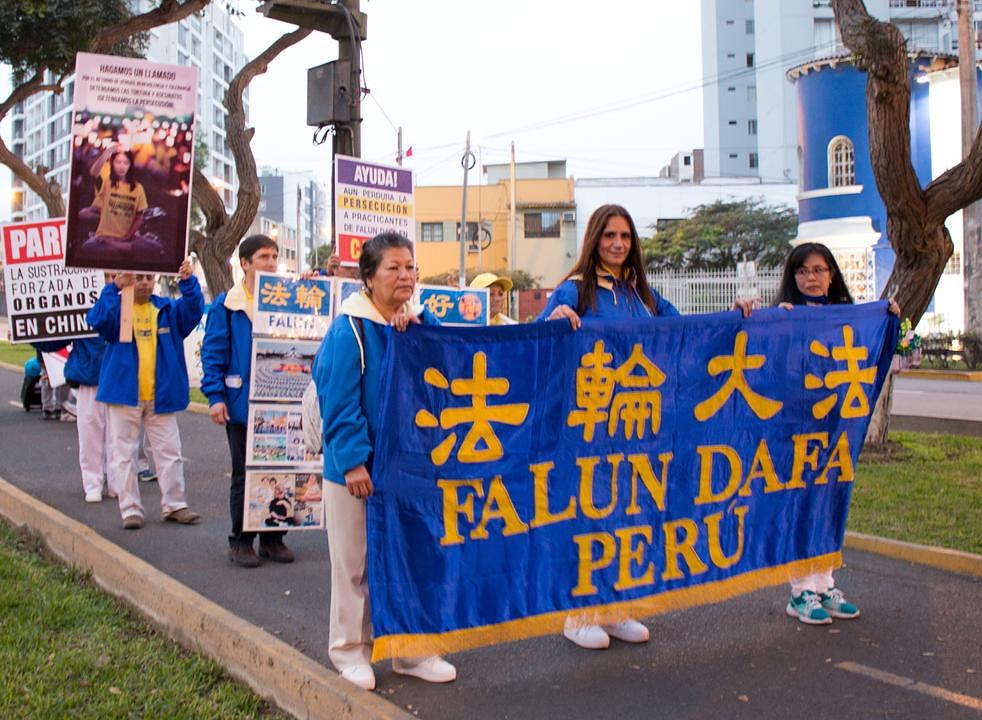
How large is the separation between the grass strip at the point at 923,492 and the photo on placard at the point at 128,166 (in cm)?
503

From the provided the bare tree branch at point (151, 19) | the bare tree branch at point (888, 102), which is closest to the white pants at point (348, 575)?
the bare tree branch at point (888, 102)

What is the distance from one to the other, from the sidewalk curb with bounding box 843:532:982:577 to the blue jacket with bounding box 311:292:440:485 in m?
3.98

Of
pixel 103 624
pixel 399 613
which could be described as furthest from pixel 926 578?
pixel 103 624

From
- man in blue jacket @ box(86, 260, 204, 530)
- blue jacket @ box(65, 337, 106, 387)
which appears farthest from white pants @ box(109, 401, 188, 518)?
blue jacket @ box(65, 337, 106, 387)

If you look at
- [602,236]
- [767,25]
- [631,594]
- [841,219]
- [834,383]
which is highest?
[767,25]

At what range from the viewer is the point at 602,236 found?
489 centimetres

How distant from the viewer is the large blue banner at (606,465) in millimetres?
4199

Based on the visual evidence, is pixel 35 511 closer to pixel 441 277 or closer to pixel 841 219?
pixel 841 219

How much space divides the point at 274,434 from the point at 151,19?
36.3 ft

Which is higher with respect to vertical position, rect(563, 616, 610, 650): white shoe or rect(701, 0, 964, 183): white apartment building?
rect(701, 0, 964, 183): white apartment building

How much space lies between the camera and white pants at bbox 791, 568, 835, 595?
209 inches

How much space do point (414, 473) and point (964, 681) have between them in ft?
8.08

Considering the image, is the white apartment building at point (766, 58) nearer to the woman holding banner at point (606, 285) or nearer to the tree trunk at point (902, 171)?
the tree trunk at point (902, 171)

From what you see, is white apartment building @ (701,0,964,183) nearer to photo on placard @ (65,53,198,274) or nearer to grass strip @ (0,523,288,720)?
photo on placard @ (65,53,198,274)
